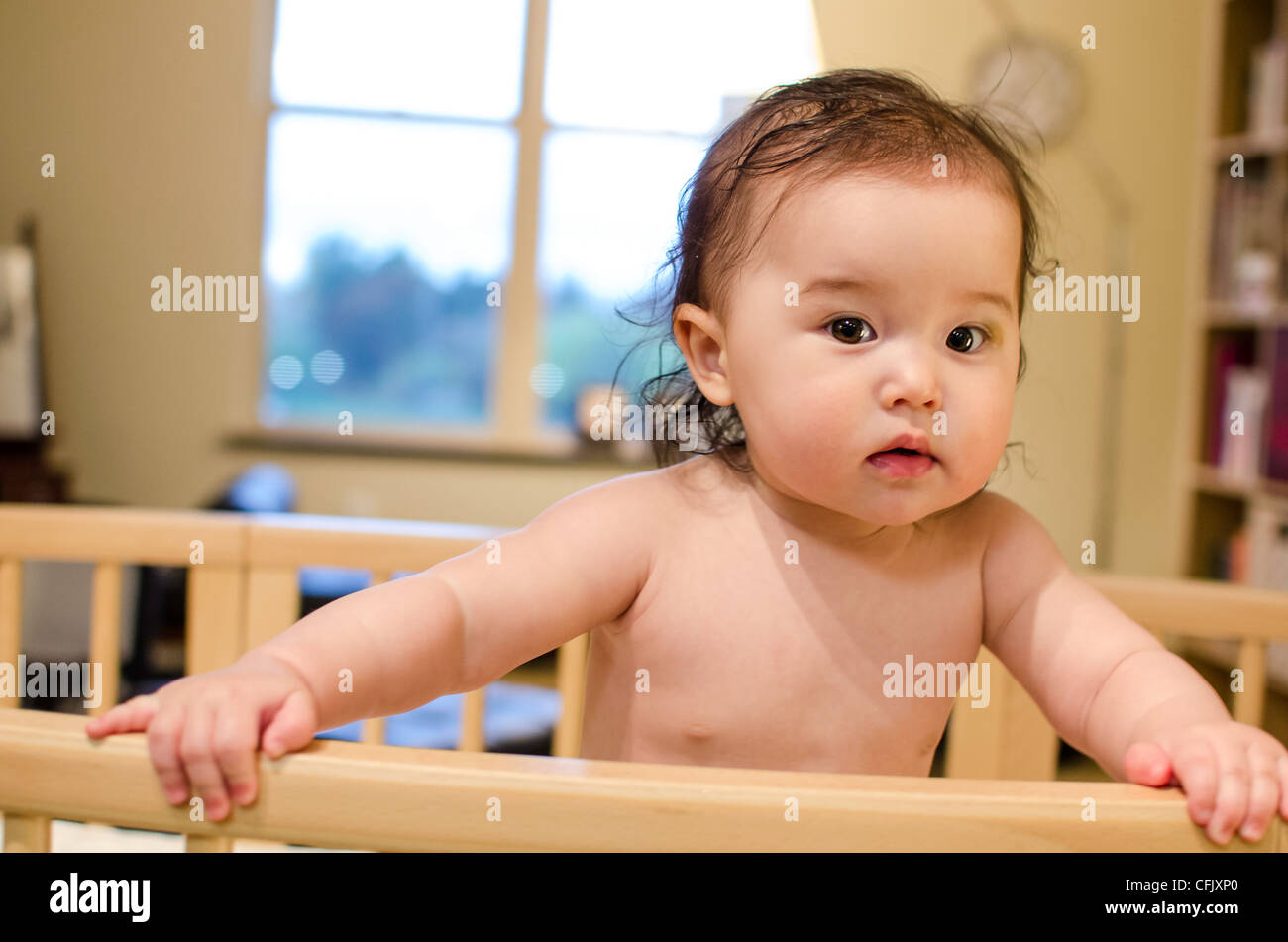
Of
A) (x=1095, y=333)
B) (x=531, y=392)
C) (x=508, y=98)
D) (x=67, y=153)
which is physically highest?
(x=508, y=98)

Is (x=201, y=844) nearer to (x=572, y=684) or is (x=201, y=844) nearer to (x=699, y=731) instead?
(x=699, y=731)

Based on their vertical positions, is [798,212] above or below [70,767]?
above

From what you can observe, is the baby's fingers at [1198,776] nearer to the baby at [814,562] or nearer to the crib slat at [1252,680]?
the baby at [814,562]

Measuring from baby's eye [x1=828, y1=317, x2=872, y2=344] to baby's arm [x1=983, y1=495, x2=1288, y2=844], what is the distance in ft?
0.82

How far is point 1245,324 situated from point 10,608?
10.2 feet

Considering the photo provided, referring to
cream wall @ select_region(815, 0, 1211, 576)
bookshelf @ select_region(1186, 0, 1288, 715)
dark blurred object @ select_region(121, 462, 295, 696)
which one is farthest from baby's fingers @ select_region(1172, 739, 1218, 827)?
cream wall @ select_region(815, 0, 1211, 576)

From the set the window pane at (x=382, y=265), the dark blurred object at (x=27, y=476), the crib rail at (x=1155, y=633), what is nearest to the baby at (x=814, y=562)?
the crib rail at (x=1155, y=633)

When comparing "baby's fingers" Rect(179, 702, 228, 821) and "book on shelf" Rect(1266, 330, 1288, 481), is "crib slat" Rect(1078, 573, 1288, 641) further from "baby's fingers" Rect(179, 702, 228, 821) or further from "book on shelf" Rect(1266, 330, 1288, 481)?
"book on shelf" Rect(1266, 330, 1288, 481)
